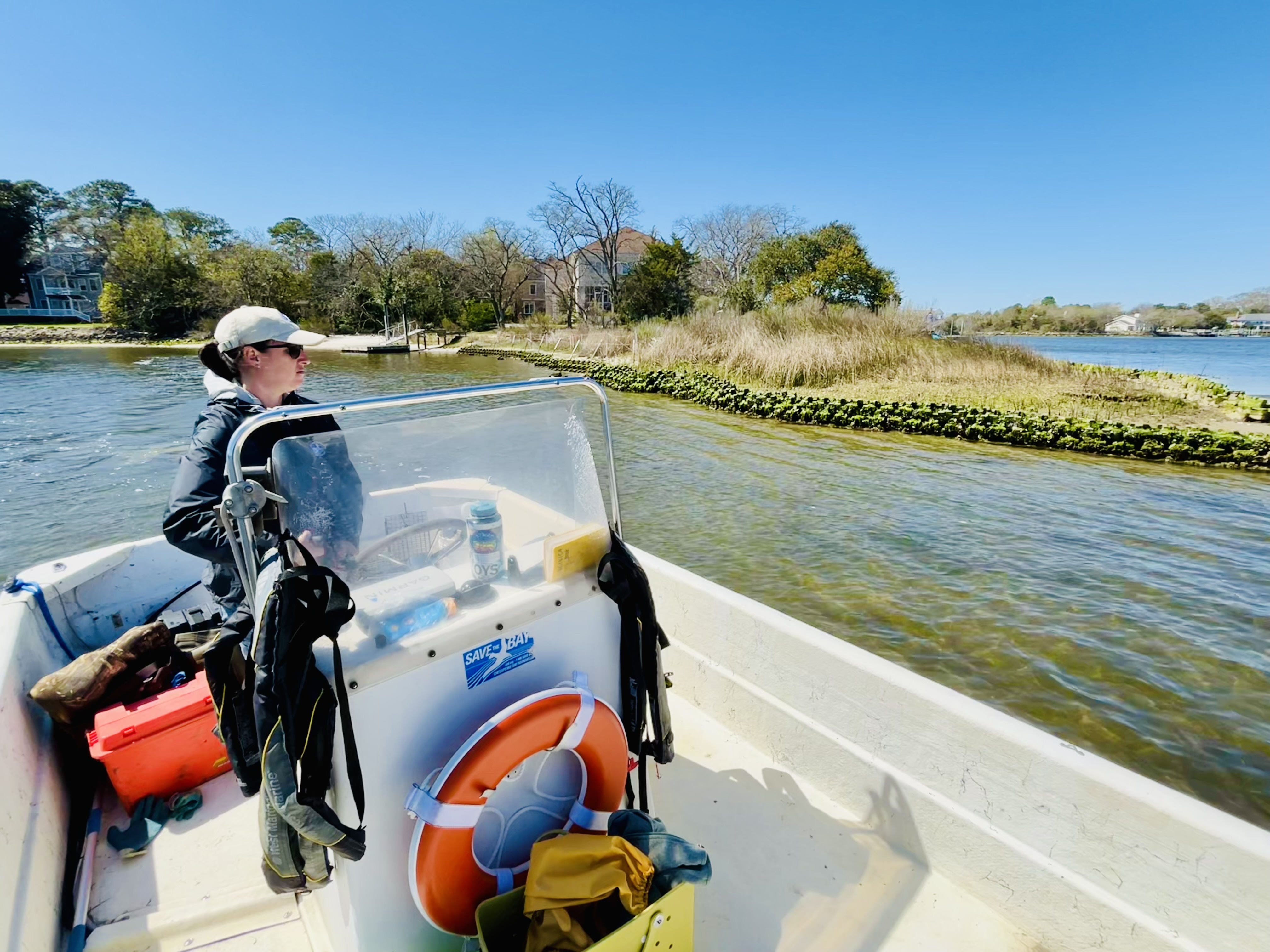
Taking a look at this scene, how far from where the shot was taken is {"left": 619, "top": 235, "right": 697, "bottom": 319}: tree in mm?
34812

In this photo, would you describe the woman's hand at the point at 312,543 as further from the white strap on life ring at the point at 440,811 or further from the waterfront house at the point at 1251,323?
the waterfront house at the point at 1251,323

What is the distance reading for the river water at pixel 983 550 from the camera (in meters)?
3.47

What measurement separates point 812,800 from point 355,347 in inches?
1613

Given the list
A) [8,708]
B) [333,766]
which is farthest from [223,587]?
[333,766]

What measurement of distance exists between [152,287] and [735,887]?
193 feet

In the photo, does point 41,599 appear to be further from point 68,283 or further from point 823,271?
point 68,283

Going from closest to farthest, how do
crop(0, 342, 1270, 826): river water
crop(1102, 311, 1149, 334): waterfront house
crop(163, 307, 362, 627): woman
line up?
crop(163, 307, 362, 627): woman, crop(0, 342, 1270, 826): river water, crop(1102, 311, 1149, 334): waterfront house

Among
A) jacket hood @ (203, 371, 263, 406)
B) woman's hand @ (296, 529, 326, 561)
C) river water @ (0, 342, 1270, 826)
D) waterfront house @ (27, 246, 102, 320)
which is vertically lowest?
river water @ (0, 342, 1270, 826)

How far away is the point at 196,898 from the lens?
173 centimetres

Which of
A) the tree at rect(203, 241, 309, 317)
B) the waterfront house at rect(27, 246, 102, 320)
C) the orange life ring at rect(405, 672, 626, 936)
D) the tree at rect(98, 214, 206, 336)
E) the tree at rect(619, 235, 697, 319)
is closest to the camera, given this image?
the orange life ring at rect(405, 672, 626, 936)

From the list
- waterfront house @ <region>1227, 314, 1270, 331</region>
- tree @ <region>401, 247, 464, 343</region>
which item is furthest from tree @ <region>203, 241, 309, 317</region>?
waterfront house @ <region>1227, 314, 1270, 331</region>

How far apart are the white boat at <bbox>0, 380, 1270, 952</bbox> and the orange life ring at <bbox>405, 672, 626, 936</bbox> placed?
0.12 m

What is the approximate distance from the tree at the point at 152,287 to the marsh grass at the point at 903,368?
45.3 meters

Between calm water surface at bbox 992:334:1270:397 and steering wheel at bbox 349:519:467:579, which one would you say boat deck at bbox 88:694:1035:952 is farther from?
calm water surface at bbox 992:334:1270:397
